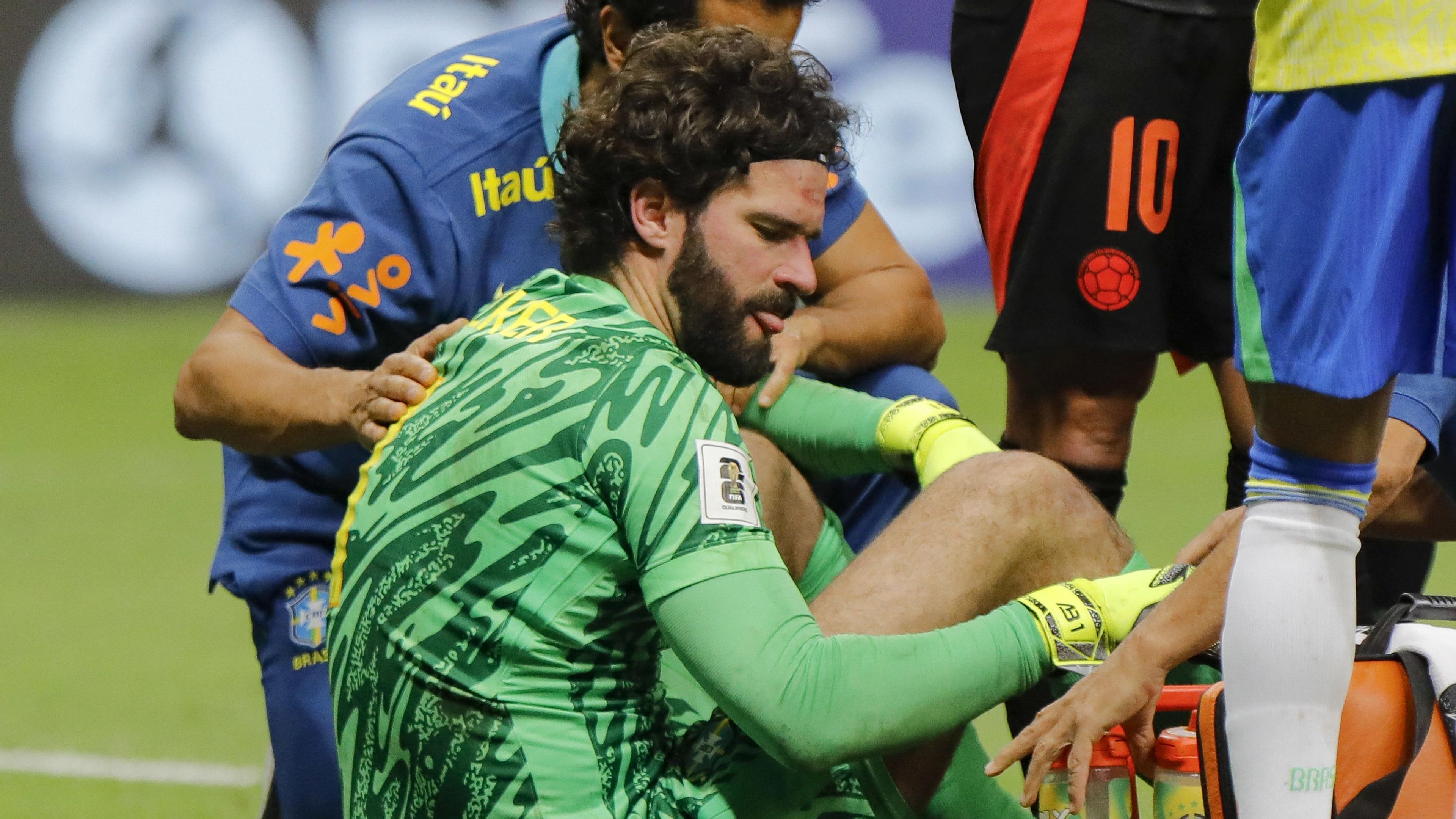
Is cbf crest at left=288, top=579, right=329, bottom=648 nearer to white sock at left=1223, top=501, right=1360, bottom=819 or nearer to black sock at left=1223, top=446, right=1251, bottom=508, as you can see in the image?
white sock at left=1223, top=501, right=1360, bottom=819

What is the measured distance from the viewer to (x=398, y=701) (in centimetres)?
190

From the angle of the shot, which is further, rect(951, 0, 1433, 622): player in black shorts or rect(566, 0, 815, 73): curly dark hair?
rect(951, 0, 1433, 622): player in black shorts

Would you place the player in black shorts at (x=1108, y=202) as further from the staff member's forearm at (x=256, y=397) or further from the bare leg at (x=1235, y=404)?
the staff member's forearm at (x=256, y=397)

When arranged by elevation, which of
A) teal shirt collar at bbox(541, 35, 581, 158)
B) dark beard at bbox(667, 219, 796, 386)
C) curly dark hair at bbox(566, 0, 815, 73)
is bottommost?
dark beard at bbox(667, 219, 796, 386)

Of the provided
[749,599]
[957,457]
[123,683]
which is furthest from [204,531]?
[749,599]

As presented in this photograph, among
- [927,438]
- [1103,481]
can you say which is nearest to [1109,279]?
[1103,481]

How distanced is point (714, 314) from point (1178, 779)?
730 mm

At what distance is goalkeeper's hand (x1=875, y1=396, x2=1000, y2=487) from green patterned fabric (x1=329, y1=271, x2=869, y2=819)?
0.59 m

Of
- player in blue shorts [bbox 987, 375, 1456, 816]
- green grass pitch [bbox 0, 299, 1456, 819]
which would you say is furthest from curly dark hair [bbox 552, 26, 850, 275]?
green grass pitch [bbox 0, 299, 1456, 819]

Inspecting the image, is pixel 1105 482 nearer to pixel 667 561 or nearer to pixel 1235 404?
pixel 1235 404

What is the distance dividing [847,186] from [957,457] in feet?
2.51

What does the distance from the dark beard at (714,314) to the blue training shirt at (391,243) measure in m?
0.52

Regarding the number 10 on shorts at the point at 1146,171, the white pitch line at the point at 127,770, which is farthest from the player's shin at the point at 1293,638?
the white pitch line at the point at 127,770

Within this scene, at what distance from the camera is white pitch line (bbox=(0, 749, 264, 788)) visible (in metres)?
3.39
